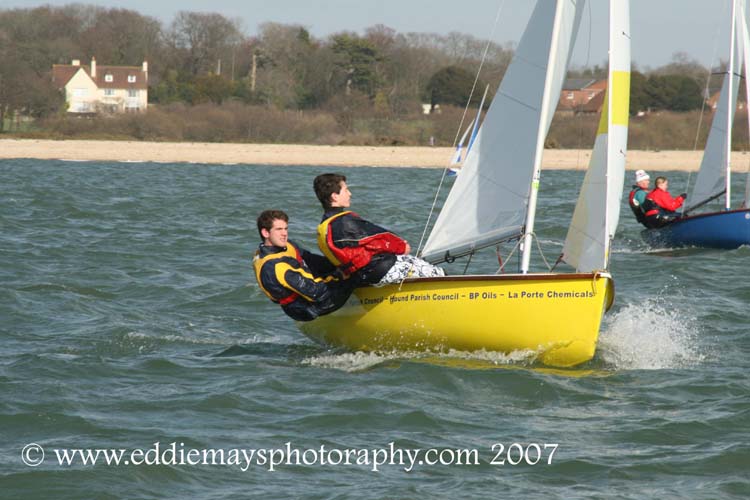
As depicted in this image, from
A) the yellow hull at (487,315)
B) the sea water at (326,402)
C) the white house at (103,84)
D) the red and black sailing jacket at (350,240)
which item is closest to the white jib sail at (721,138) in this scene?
the sea water at (326,402)

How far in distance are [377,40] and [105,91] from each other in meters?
16.8

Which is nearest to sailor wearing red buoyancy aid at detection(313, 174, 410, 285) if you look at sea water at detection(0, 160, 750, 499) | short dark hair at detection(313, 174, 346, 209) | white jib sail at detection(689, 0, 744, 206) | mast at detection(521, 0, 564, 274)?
short dark hair at detection(313, 174, 346, 209)

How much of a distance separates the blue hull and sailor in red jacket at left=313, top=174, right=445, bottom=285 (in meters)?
7.53

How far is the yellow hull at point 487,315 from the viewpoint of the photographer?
22.2 ft

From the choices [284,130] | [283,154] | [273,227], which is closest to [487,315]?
[273,227]

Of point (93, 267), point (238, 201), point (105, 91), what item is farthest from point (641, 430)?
point (105, 91)

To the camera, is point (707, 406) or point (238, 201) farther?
point (238, 201)

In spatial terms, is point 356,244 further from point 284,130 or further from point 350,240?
point 284,130

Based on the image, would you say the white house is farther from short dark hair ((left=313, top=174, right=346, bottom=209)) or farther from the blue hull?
short dark hair ((left=313, top=174, right=346, bottom=209))

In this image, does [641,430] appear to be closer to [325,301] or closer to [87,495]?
[325,301]

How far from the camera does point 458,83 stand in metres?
56.4

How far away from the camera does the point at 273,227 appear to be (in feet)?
23.2

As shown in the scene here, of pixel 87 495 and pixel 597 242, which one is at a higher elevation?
pixel 597 242

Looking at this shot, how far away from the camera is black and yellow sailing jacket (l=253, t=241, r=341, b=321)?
714cm
